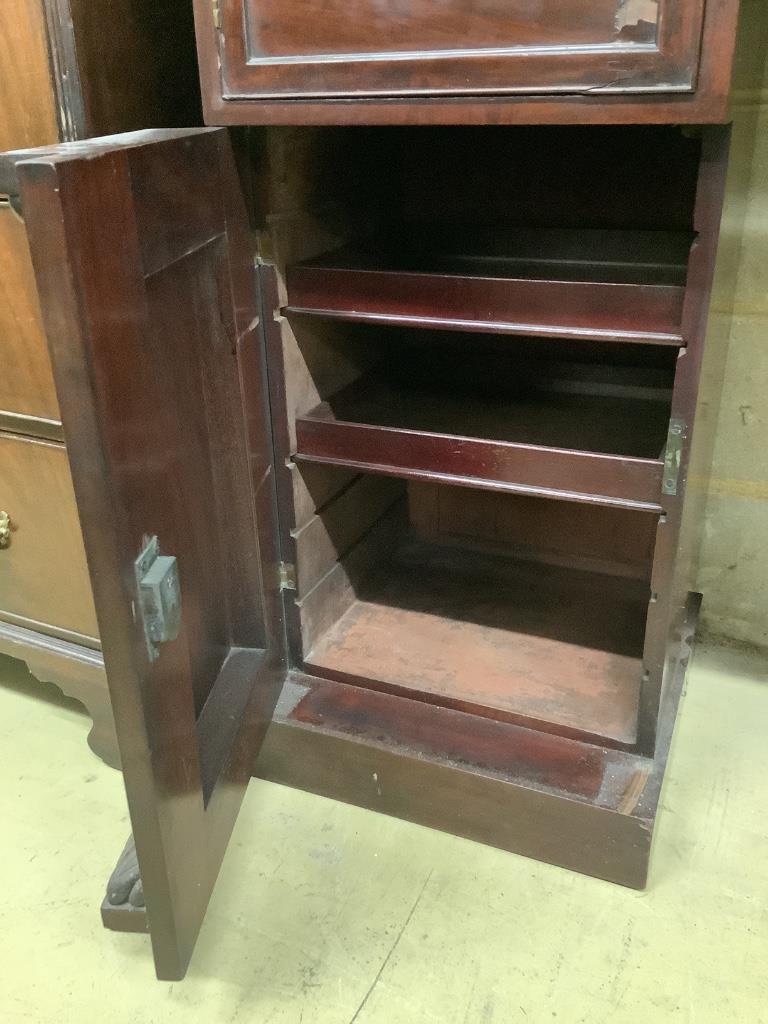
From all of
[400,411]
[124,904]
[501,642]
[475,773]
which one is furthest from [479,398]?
[124,904]

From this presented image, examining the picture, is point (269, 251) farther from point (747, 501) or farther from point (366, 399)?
point (747, 501)

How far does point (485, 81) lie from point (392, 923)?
0.89m

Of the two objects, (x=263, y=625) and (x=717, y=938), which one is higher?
Result: (x=263, y=625)

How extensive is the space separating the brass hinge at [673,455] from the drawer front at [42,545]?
0.68m

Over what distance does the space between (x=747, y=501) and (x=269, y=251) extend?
2.86ft

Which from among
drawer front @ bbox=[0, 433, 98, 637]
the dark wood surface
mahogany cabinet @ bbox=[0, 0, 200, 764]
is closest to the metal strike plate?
mahogany cabinet @ bbox=[0, 0, 200, 764]

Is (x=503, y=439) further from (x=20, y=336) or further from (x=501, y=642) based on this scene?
(x=20, y=336)

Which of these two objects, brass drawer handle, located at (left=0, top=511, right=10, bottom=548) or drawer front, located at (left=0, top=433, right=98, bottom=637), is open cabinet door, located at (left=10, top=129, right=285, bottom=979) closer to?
drawer front, located at (left=0, top=433, right=98, bottom=637)

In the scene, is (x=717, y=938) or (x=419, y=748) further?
(x=419, y=748)

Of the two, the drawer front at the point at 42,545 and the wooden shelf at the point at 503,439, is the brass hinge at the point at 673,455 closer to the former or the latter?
the wooden shelf at the point at 503,439

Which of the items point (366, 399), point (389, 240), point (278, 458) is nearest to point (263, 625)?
point (278, 458)

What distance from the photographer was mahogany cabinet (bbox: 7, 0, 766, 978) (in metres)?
0.70

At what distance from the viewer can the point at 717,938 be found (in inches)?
37.6

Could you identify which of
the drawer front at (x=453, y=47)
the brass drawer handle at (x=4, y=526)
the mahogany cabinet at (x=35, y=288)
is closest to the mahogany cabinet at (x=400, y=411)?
the drawer front at (x=453, y=47)
